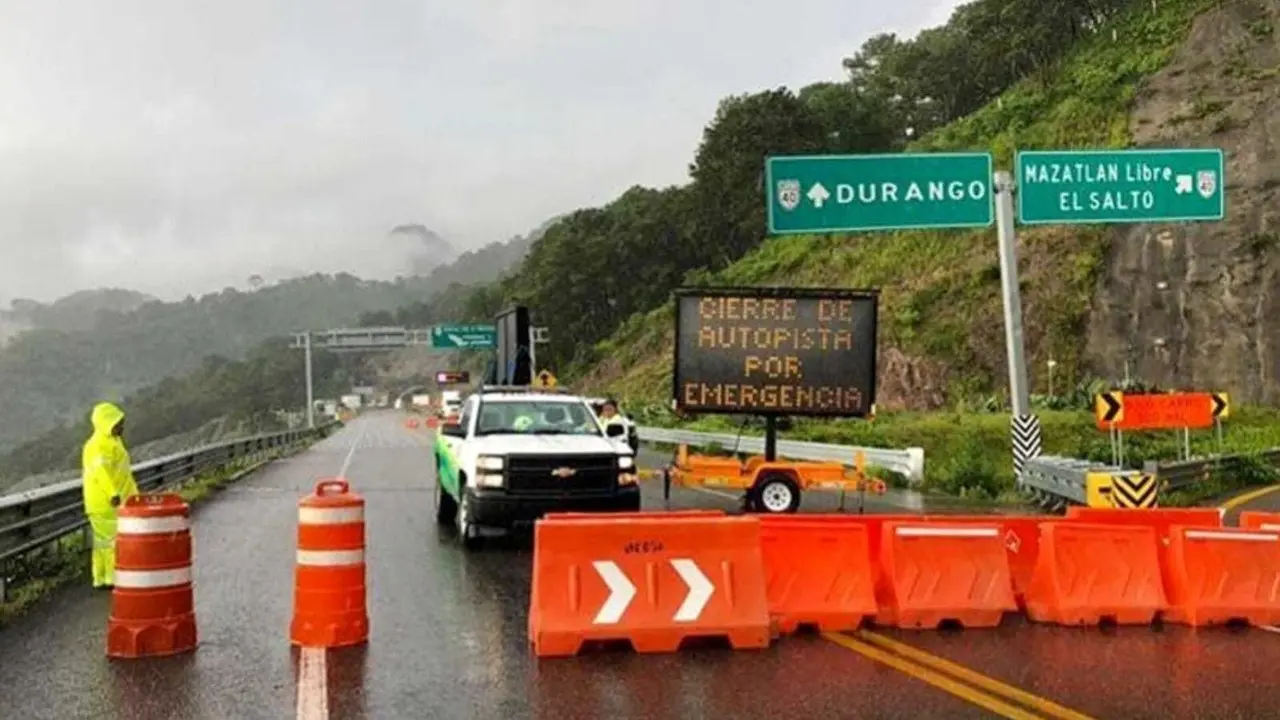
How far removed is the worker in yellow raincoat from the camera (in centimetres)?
1105

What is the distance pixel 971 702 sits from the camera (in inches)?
277

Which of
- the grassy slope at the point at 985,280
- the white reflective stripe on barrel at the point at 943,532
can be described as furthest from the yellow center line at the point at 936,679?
the grassy slope at the point at 985,280

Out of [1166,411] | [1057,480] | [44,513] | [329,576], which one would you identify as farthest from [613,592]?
[1166,411]

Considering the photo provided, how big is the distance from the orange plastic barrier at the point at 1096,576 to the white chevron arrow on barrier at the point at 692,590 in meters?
2.83

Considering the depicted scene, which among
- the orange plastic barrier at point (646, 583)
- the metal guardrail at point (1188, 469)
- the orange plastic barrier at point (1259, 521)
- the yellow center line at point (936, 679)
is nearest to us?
the yellow center line at point (936, 679)

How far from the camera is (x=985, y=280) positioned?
5112 centimetres

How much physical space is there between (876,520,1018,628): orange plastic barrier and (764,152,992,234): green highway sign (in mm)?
12153

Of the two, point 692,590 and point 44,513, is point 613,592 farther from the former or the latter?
point 44,513

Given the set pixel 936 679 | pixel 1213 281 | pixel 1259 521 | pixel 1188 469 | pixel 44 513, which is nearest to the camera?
pixel 936 679

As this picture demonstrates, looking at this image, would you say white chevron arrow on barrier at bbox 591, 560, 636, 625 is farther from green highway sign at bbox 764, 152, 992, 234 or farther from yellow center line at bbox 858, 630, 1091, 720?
green highway sign at bbox 764, 152, 992, 234

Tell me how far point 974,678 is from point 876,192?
14.9m

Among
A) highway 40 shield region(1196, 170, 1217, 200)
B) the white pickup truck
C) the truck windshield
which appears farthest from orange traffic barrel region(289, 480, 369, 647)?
highway 40 shield region(1196, 170, 1217, 200)

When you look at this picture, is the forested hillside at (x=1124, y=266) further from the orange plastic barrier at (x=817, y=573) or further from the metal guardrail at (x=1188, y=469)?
the orange plastic barrier at (x=817, y=573)

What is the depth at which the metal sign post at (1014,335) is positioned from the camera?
72.7 feet
